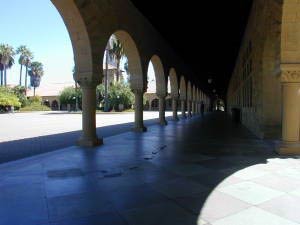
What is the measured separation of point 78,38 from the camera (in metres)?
9.40

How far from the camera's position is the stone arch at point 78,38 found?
8633 mm

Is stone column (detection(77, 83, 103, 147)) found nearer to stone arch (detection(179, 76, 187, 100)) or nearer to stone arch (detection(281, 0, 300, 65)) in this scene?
stone arch (detection(281, 0, 300, 65))

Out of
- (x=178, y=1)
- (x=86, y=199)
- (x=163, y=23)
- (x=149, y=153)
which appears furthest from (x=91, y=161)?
(x=163, y=23)

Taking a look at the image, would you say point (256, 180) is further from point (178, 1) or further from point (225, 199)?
point (178, 1)

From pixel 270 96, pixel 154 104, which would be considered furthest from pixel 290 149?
pixel 154 104

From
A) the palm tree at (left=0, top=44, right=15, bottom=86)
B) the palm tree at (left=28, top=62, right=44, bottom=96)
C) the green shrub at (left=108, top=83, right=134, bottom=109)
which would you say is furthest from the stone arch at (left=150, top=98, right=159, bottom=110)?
the palm tree at (left=28, top=62, right=44, bottom=96)

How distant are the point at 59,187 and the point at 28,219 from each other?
1333 millimetres

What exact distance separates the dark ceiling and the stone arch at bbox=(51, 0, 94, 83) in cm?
440

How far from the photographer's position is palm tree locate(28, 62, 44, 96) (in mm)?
93287

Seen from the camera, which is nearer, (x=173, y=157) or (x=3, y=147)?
(x=173, y=157)

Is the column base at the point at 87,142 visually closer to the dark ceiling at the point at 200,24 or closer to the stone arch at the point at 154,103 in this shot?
the dark ceiling at the point at 200,24

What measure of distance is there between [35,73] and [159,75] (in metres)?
82.6

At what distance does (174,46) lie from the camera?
A: 69.8ft

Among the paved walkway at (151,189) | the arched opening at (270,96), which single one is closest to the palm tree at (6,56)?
the arched opening at (270,96)
